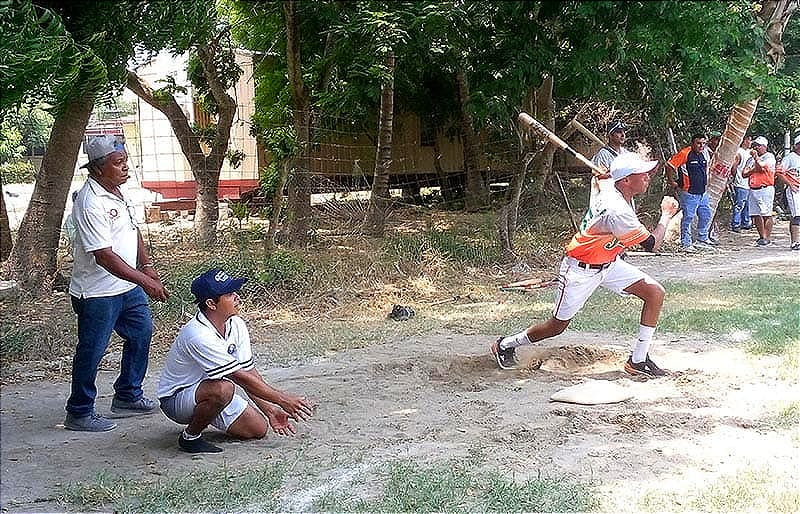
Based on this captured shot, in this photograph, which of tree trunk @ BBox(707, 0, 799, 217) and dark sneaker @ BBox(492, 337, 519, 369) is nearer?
dark sneaker @ BBox(492, 337, 519, 369)

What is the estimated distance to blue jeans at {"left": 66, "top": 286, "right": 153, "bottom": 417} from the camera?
4.73m

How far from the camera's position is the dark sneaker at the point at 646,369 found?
5.79 meters

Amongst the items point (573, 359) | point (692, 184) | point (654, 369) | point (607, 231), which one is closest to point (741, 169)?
point (692, 184)

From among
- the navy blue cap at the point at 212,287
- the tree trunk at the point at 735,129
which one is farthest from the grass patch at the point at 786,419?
the tree trunk at the point at 735,129

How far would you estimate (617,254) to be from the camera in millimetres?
5684

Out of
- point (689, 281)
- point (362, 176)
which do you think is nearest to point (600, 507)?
point (689, 281)

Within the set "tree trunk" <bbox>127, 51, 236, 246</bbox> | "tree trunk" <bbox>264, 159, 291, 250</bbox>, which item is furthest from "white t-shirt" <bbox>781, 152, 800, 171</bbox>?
"tree trunk" <bbox>127, 51, 236, 246</bbox>

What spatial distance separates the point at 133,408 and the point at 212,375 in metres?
1.24

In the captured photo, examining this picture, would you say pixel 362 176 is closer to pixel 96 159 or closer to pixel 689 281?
pixel 689 281

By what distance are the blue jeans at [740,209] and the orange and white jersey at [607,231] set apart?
948 centimetres

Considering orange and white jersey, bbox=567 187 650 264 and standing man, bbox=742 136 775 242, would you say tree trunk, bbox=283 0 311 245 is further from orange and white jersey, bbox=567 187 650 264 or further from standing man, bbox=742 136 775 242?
standing man, bbox=742 136 775 242

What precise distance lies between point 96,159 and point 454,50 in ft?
7.00

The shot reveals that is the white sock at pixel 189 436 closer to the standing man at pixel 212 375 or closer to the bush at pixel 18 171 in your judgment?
the standing man at pixel 212 375

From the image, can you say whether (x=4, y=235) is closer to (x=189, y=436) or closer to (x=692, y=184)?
(x=189, y=436)
